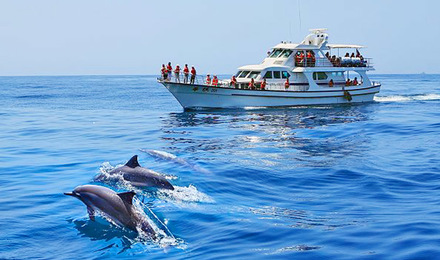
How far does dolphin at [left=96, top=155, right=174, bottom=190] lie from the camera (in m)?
14.5

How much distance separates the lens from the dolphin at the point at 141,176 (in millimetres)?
14531

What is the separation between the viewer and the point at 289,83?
152 ft

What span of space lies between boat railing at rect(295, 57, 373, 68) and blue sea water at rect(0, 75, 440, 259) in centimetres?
1594

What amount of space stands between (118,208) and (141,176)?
343 centimetres

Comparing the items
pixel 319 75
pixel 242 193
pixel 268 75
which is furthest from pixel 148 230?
pixel 319 75

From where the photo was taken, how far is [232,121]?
119ft

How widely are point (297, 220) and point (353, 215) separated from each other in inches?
57.6

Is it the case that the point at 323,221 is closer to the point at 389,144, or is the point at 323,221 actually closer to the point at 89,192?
the point at 89,192

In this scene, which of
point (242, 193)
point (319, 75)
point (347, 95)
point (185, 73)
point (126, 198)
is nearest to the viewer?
point (126, 198)

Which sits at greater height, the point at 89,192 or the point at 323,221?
the point at 89,192

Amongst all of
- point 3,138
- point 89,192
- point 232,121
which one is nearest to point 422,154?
point 89,192

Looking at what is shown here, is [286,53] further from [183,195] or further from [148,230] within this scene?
[148,230]

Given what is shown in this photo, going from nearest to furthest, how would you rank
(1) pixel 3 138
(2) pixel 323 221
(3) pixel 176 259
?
1. (3) pixel 176 259
2. (2) pixel 323 221
3. (1) pixel 3 138

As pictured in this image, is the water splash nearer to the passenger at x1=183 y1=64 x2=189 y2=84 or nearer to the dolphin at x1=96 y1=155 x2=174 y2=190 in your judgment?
the dolphin at x1=96 y1=155 x2=174 y2=190
